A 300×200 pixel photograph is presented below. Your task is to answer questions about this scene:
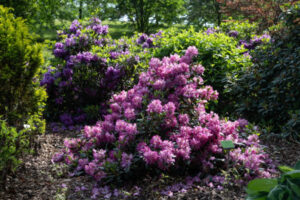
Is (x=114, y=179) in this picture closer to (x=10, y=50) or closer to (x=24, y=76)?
(x=24, y=76)

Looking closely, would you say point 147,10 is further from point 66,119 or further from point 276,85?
point 276,85

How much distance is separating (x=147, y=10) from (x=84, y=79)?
46.4 feet

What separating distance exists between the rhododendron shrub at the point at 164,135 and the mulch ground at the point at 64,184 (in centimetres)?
18

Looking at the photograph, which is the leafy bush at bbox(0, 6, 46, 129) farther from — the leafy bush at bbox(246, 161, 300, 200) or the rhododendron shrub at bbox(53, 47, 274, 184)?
the leafy bush at bbox(246, 161, 300, 200)

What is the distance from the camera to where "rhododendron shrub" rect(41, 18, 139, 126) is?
6.27 metres

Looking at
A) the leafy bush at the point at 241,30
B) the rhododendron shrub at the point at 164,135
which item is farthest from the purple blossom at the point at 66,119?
the leafy bush at the point at 241,30

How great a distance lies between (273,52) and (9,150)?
4.33m

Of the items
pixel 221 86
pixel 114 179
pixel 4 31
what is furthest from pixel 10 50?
pixel 221 86

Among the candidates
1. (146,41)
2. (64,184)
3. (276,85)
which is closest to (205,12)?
(146,41)

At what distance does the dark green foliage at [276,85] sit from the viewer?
4.52 m

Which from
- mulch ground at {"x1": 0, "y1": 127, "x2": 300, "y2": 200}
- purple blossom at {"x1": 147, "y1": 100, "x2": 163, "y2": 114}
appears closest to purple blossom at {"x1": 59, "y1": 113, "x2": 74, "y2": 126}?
mulch ground at {"x1": 0, "y1": 127, "x2": 300, "y2": 200}

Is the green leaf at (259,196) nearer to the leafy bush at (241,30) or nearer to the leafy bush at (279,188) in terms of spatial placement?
the leafy bush at (279,188)

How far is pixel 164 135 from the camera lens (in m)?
3.79

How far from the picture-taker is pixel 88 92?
637 centimetres
